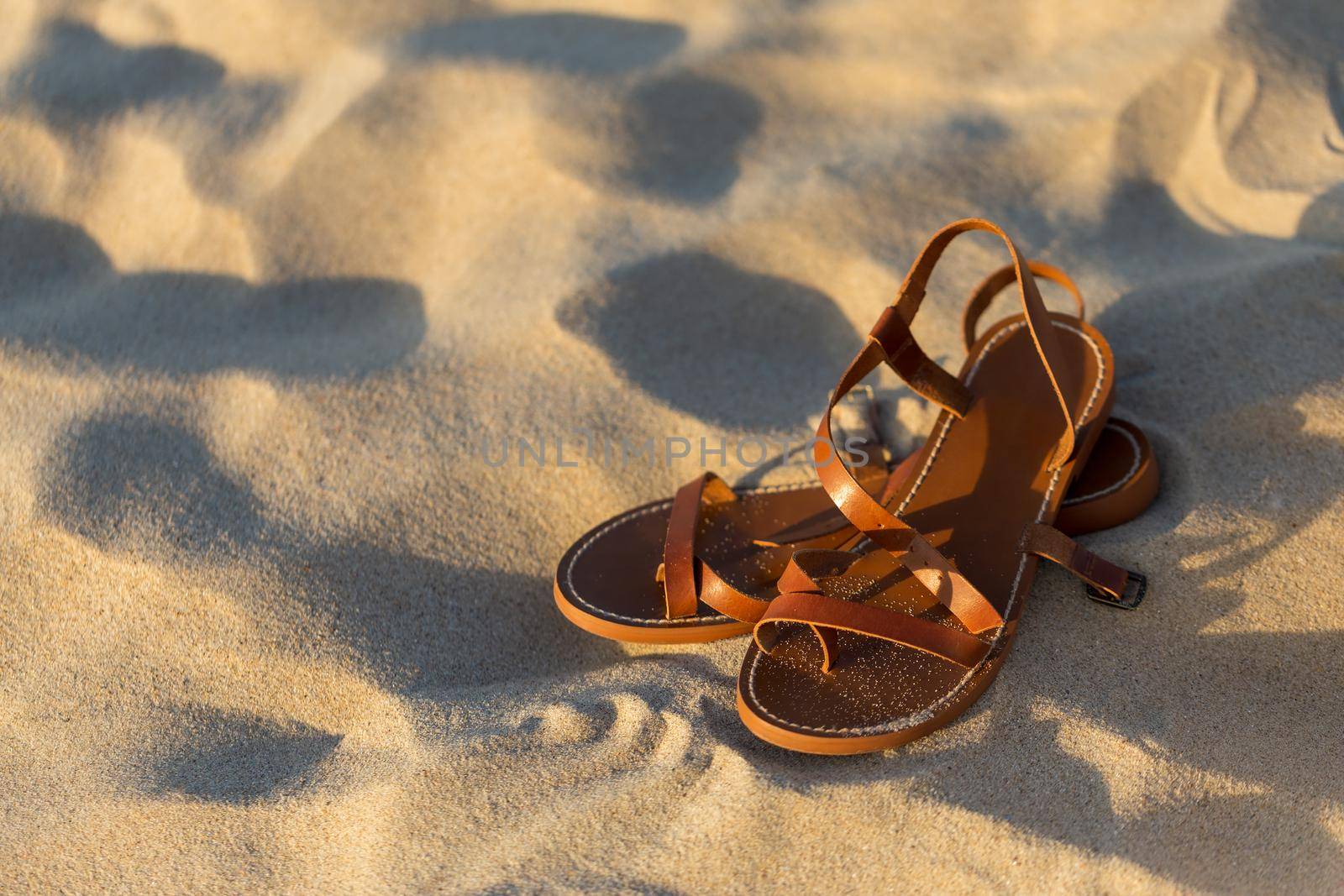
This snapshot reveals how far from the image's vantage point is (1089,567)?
1.66 metres

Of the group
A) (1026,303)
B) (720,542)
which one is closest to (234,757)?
(720,542)

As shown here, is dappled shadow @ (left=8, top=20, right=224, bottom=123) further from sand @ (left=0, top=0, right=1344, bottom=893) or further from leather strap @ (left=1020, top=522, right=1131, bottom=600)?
leather strap @ (left=1020, top=522, right=1131, bottom=600)

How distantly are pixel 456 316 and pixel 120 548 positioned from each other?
0.86 m

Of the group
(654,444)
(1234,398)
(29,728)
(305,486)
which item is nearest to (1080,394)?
(1234,398)

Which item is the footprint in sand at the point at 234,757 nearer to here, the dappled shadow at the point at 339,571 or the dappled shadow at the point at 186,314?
the dappled shadow at the point at 339,571

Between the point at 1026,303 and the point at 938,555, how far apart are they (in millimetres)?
472

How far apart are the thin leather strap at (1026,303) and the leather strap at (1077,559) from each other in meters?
0.16

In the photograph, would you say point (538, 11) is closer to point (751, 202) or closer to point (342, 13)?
point (342, 13)

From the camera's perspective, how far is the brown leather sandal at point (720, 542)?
5.67ft

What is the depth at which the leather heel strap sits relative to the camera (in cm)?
165

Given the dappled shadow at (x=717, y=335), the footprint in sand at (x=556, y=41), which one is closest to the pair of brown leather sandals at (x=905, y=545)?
the dappled shadow at (x=717, y=335)

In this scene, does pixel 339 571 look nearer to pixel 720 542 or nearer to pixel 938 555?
pixel 720 542

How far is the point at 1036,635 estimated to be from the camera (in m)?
1.67

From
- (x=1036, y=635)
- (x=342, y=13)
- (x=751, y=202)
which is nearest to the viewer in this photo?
(x=1036, y=635)
